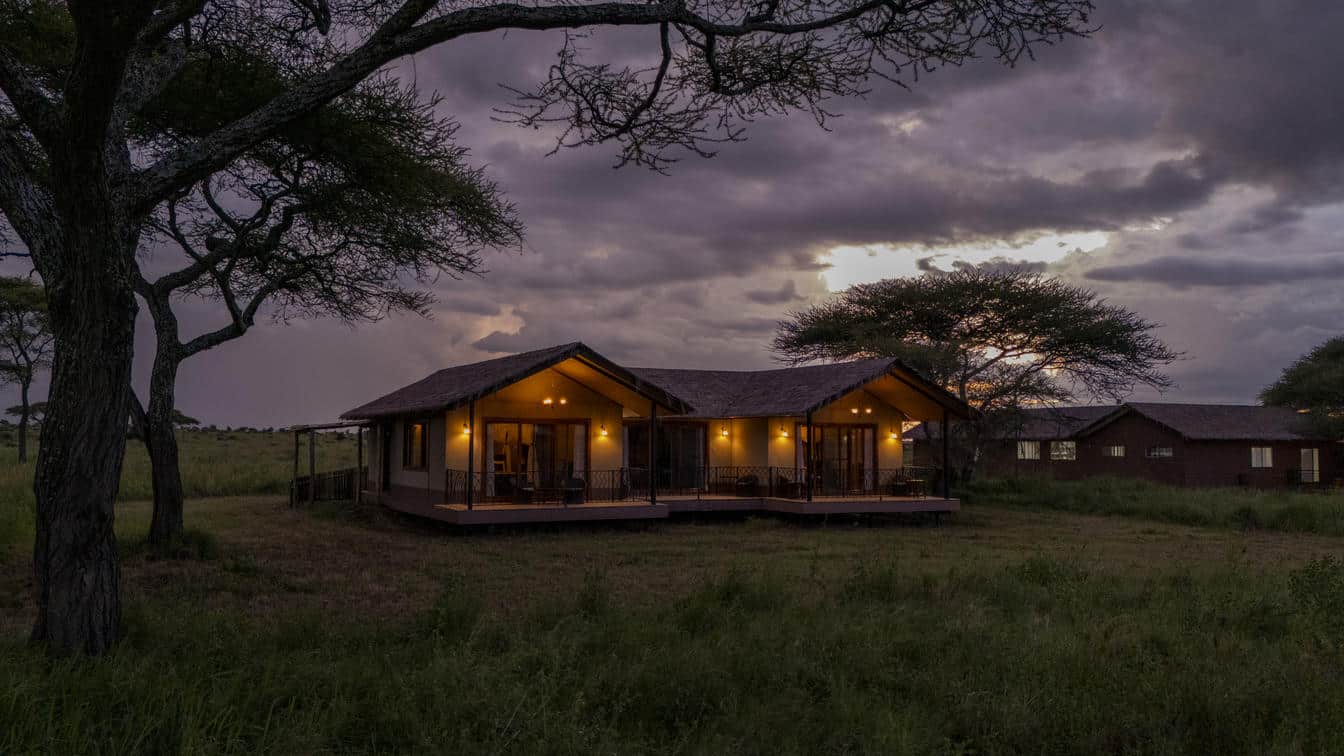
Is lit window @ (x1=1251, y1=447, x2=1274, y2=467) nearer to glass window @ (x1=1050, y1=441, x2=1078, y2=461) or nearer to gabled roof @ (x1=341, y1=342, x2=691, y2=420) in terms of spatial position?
glass window @ (x1=1050, y1=441, x2=1078, y2=461)

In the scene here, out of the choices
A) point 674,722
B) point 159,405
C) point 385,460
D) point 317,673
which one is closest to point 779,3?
point 674,722

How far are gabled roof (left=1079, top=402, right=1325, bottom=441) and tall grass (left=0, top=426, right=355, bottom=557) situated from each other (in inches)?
1340

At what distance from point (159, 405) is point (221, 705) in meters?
10.7

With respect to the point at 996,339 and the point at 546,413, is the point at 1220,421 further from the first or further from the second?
the point at 546,413

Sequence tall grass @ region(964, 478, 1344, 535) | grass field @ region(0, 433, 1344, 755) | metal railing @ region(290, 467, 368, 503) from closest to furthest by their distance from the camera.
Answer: grass field @ region(0, 433, 1344, 755), tall grass @ region(964, 478, 1344, 535), metal railing @ region(290, 467, 368, 503)

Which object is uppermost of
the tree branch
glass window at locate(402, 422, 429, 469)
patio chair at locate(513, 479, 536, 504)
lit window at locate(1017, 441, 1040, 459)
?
the tree branch

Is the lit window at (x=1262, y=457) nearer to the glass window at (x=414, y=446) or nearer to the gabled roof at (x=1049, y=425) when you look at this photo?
the gabled roof at (x=1049, y=425)

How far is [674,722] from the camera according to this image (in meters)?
6.60

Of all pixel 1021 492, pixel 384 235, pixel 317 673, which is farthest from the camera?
pixel 1021 492

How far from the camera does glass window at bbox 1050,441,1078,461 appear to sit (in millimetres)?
44250

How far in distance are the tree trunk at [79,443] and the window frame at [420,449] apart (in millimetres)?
14976

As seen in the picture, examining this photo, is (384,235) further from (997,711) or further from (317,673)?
(997,711)

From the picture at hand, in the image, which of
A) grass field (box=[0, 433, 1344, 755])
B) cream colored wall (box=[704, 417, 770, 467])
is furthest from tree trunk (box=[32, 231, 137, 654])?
cream colored wall (box=[704, 417, 770, 467])

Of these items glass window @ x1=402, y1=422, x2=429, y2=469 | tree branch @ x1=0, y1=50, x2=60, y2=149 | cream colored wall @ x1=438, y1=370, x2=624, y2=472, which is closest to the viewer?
tree branch @ x1=0, y1=50, x2=60, y2=149
